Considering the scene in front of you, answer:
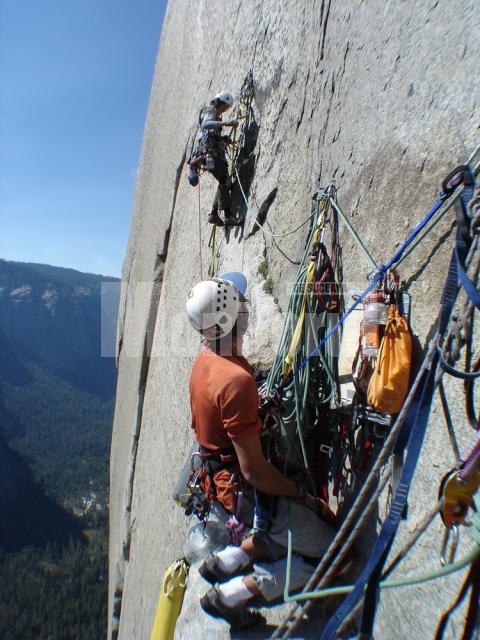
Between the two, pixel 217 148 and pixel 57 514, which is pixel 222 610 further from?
pixel 57 514

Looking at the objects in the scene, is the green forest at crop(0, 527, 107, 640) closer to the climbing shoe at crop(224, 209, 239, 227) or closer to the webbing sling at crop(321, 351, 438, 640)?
the climbing shoe at crop(224, 209, 239, 227)

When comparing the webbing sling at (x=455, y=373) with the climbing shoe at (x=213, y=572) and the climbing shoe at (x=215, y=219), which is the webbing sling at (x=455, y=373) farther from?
the climbing shoe at (x=215, y=219)

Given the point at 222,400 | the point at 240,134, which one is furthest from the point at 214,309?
the point at 240,134

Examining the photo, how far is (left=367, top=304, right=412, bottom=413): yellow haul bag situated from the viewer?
1.38 meters

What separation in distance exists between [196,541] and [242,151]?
9.58 ft

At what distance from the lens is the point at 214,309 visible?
1.68 meters

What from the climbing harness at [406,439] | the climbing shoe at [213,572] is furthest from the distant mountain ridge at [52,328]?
the climbing harness at [406,439]

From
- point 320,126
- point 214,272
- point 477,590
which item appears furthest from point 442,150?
point 214,272

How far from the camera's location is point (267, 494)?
1684 mm

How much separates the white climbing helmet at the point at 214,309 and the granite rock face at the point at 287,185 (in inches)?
23.5

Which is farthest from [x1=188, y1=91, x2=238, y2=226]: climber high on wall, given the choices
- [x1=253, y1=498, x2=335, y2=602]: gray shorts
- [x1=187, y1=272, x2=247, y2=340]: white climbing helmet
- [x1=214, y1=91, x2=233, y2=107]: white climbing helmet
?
[x1=253, y1=498, x2=335, y2=602]: gray shorts

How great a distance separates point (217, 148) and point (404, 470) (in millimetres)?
Answer: 3206

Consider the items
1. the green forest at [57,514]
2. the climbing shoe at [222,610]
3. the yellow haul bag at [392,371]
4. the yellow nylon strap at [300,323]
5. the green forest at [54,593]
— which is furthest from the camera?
the green forest at [57,514]

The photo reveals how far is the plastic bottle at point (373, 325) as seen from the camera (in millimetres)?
1527
